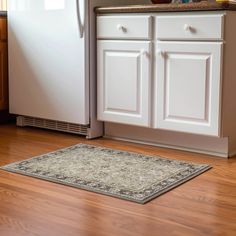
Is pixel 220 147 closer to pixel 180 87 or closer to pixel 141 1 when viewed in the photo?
pixel 180 87

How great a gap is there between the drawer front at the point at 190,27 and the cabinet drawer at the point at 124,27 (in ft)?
0.28

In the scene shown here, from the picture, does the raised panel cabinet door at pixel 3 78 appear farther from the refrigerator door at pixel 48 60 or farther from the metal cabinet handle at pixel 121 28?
the metal cabinet handle at pixel 121 28

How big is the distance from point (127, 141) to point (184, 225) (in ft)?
4.92

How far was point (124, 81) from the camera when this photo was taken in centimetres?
326

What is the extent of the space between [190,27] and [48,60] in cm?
113

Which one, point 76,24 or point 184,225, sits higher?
point 76,24

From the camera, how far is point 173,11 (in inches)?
116

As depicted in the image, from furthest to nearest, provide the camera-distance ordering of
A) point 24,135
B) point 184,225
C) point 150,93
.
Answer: point 24,135 < point 150,93 < point 184,225

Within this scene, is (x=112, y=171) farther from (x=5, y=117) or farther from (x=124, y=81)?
(x=5, y=117)

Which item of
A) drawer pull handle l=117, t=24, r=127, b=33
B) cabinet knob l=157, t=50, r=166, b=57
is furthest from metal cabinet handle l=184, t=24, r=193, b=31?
drawer pull handle l=117, t=24, r=127, b=33

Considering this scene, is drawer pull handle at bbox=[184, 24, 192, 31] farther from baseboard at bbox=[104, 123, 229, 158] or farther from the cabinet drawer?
baseboard at bbox=[104, 123, 229, 158]

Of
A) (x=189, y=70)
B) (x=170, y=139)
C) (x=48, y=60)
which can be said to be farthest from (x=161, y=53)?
(x=48, y=60)

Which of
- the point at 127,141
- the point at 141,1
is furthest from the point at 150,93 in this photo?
the point at 141,1

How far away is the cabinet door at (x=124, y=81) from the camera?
3156 mm
